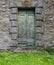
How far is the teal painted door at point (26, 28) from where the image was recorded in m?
12.9

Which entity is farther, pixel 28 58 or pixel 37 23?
pixel 37 23

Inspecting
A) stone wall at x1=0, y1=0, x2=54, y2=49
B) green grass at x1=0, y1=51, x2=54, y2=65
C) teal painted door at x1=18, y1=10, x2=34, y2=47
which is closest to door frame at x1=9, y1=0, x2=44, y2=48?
stone wall at x1=0, y1=0, x2=54, y2=49

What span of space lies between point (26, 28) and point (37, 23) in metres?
0.57

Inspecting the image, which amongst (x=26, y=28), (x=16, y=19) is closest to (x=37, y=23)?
(x=26, y=28)

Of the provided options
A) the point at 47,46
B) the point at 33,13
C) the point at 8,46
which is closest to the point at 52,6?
the point at 33,13

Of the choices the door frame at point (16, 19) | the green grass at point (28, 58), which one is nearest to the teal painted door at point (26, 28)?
→ the door frame at point (16, 19)

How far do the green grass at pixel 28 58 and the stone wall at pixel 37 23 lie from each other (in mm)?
754

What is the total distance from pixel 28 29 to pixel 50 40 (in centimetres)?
111

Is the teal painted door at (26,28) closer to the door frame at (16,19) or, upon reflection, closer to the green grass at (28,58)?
the door frame at (16,19)

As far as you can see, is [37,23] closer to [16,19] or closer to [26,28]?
[26,28]

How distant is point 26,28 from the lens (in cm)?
1287

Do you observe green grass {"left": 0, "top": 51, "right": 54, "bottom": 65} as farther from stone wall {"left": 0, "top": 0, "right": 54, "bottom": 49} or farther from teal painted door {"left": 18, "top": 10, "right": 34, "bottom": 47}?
teal painted door {"left": 18, "top": 10, "right": 34, "bottom": 47}

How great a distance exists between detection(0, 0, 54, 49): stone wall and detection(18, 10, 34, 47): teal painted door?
0.28 meters

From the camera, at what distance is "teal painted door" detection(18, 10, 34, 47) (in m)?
12.9
